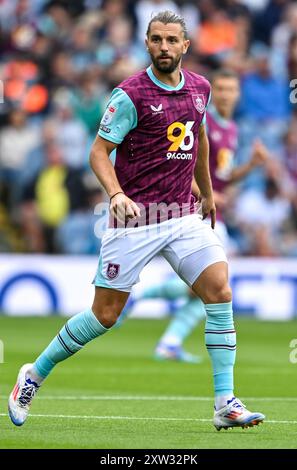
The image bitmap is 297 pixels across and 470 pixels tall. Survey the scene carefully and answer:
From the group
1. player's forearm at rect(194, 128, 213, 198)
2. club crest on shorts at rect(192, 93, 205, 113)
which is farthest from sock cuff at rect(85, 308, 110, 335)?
club crest on shorts at rect(192, 93, 205, 113)

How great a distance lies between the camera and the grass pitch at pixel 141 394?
23.6ft

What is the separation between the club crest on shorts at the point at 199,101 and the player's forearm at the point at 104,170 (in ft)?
2.41

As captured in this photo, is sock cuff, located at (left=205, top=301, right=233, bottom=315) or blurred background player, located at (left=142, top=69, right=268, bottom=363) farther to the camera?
blurred background player, located at (left=142, top=69, right=268, bottom=363)

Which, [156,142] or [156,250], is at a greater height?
[156,142]

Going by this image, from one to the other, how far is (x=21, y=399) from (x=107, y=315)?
77 cm

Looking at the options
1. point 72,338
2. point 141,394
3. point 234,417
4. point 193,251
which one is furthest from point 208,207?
point 141,394

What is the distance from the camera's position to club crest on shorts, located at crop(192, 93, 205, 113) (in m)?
8.01

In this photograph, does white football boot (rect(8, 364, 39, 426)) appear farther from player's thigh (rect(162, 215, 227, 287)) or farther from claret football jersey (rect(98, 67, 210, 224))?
claret football jersey (rect(98, 67, 210, 224))

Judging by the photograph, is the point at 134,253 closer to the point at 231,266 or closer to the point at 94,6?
the point at 231,266

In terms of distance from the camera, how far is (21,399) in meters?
7.77

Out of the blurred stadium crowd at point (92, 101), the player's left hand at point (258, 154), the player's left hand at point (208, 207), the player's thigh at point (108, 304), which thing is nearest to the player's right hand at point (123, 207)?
the player's thigh at point (108, 304)

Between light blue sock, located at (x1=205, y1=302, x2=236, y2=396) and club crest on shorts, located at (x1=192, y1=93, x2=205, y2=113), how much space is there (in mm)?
1301

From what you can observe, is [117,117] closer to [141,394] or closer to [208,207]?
[208,207]
